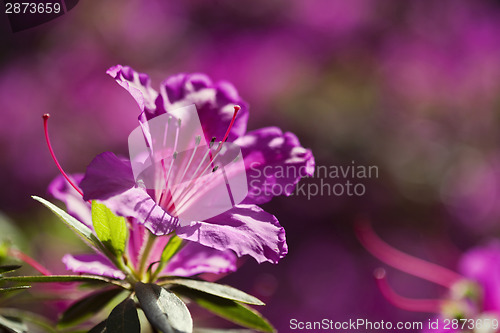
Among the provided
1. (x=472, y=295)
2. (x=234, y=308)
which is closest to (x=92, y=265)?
(x=234, y=308)

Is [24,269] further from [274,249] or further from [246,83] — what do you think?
[246,83]

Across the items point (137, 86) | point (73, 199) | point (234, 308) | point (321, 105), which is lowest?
point (321, 105)

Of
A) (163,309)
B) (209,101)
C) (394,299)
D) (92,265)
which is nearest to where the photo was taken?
(163,309)

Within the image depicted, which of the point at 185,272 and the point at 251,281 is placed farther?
the point at 251,281

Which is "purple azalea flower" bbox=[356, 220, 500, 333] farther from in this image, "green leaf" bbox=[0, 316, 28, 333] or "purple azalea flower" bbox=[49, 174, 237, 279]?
"green leaf" bbox=[0, 316, 28, 333]

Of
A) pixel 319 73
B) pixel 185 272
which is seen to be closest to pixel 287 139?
pixel 185 272

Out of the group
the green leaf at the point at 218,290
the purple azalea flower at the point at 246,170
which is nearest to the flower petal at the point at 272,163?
the purple azalea flower at the point at 246,170

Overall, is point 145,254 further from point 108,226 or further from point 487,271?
point 487,271

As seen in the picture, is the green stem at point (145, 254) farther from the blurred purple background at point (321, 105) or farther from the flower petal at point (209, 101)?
the blurred purple background at point (321, 105)
